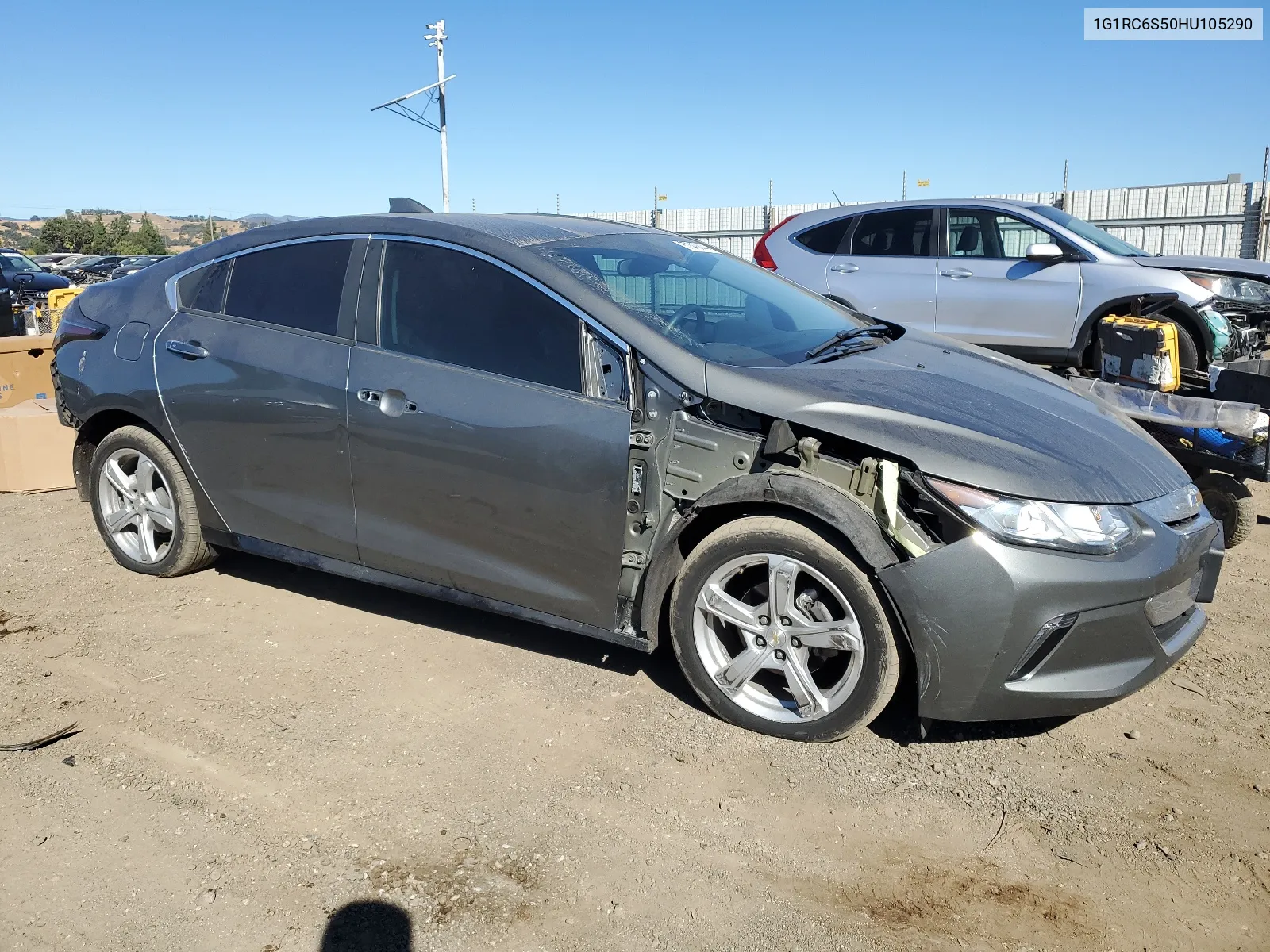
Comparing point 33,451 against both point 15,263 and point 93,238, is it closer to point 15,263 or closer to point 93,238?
point 15,263

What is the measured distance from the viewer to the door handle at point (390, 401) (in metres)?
3.73

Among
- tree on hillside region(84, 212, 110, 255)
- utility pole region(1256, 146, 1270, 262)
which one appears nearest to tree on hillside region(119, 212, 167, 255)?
tree on hillside region(84, 212, 110, 255)

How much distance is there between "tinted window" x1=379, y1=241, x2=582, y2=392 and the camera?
3547mm

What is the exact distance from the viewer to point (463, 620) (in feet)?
14.5

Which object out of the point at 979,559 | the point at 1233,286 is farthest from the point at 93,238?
the point at 979,559

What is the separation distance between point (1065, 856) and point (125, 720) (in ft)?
10.1

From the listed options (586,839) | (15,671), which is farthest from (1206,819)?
(15,671)

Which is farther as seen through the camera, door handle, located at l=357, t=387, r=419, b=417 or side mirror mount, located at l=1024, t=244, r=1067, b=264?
side mirror mount, located at l=1024, t=244, r=1067, b=264

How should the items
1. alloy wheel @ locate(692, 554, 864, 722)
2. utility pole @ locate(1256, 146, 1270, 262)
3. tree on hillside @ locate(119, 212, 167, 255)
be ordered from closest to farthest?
1. alloy wheel @ locate(692, 554, 864, 722)
2. utility pole @ locate(1256, 146, 1270, 262)
3. tree on hillside @ locate(119, 212, 167, 255)

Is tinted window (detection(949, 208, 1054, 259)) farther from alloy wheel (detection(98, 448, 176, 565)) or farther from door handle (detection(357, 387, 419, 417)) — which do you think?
alloy wheel (detection(98, 448, 176, 565))

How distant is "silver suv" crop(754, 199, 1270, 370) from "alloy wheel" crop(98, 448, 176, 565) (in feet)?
20.0

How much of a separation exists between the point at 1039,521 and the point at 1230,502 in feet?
9.37

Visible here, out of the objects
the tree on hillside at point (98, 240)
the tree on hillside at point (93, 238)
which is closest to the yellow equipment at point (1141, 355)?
the tree on hillside at point (93, 238)

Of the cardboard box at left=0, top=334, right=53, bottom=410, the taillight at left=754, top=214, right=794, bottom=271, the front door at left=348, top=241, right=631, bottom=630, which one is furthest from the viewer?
the taillight at left=754, top=214, right=794, bottom=271
